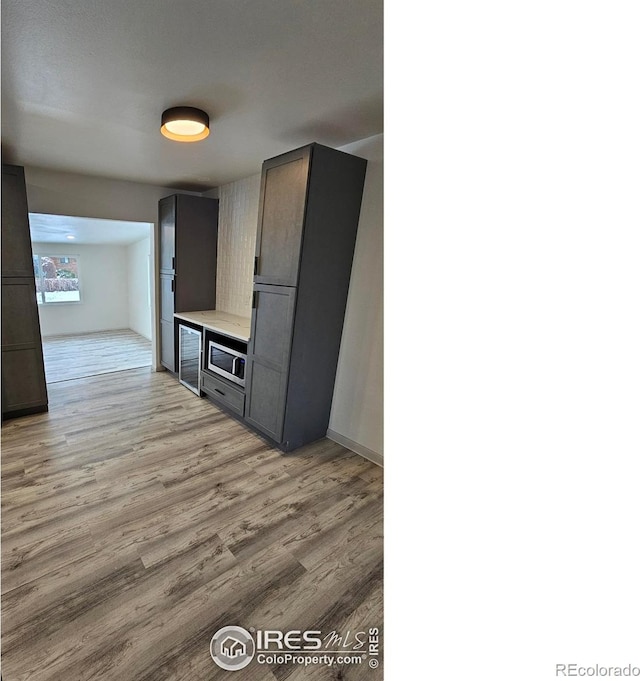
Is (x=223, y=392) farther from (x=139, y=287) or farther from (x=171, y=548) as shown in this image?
(x=139, y=287)

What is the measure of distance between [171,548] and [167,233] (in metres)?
3.55

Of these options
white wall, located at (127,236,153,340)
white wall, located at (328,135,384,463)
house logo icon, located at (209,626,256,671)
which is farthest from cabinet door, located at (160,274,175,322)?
house logo icon, located at (209,626,256,671)

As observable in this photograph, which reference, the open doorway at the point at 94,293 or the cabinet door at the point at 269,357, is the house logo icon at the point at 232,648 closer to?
the cabinet door at the point at 269,357

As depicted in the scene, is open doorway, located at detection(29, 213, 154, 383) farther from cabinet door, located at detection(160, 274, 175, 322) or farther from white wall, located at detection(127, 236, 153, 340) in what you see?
cabinet door, located at detection(160, 274, 175, 322)

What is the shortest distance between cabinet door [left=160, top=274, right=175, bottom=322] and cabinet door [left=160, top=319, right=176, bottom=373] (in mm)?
89

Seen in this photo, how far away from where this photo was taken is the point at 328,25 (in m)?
1.45

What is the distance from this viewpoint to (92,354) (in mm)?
5906

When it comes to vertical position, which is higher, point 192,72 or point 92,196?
point 192,72

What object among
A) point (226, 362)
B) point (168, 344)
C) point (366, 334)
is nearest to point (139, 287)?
point (168, 344)

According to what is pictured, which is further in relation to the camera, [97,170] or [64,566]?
[97,170]

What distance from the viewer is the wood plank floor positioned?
1.44m
